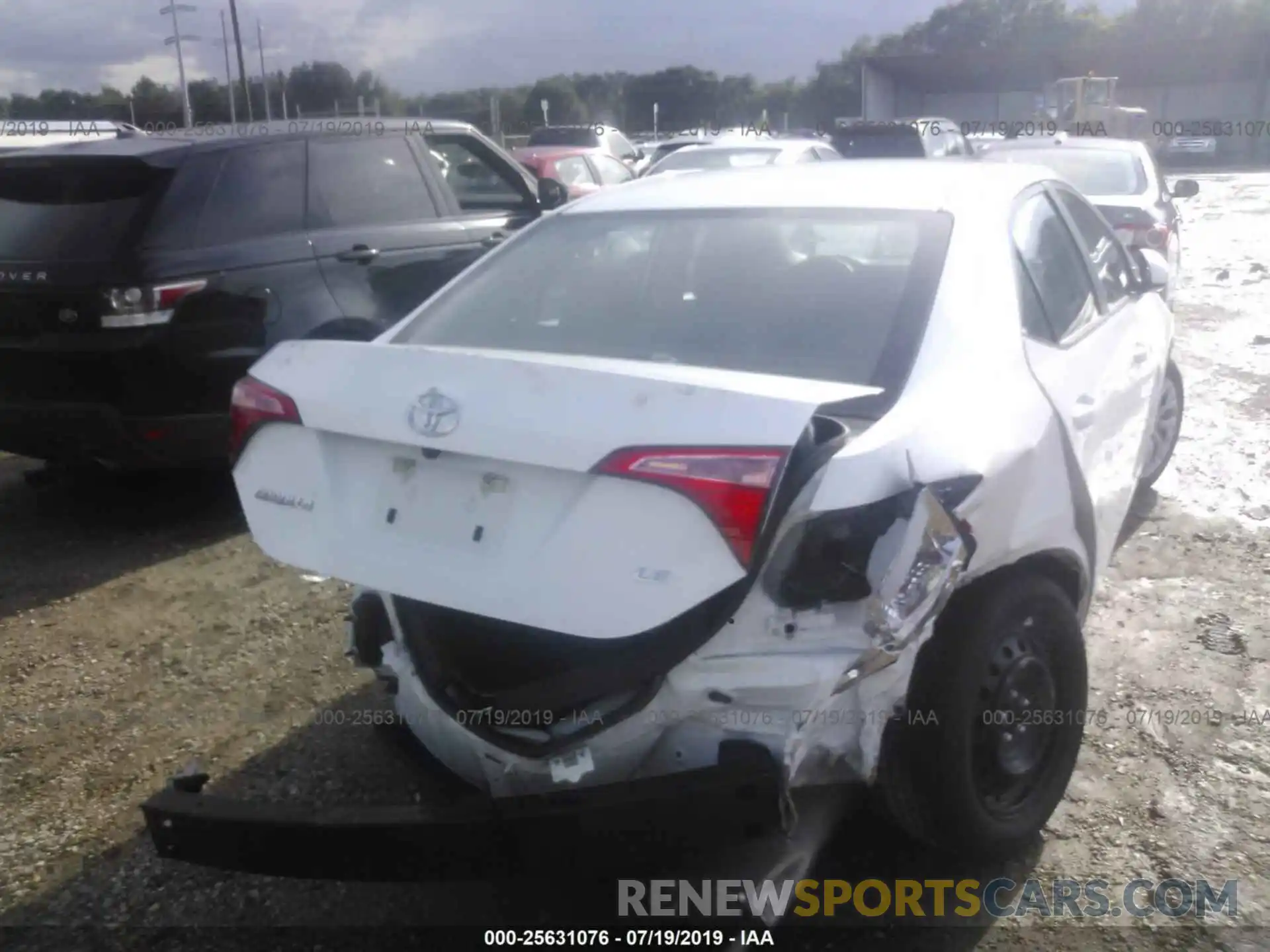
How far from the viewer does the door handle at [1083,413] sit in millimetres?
3223

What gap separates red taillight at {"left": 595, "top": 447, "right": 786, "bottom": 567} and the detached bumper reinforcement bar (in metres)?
0.44

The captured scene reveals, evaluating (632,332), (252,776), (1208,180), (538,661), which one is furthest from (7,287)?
(1208,180)

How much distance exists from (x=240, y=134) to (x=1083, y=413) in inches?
183

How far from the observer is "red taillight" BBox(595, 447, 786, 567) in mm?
2168

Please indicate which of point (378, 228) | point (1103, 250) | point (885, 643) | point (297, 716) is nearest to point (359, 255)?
point (378, 228)

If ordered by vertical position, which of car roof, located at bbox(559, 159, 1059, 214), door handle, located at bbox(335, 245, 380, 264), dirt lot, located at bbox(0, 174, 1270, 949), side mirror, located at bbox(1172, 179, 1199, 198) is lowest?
dirt lot, located at bbox(0, 174, 1270, 949)

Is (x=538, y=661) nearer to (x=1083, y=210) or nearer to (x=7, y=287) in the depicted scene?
(x=1083, y=210)

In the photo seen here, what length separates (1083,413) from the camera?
10.8 ft

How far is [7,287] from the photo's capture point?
5.19 metres

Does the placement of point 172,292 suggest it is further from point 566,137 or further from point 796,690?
point 566,137

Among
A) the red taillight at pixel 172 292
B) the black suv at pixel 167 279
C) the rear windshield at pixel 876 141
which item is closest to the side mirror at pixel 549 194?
the black suv at pixel 167 279

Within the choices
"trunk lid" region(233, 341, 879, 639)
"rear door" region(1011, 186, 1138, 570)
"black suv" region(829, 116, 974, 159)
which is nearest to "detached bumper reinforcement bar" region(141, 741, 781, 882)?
"trunk lid" region(233, 341, 879, 639)

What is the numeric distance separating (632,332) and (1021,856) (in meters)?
1.67

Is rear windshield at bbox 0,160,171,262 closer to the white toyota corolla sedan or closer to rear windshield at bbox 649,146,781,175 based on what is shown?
the white toyota corolla sedan
